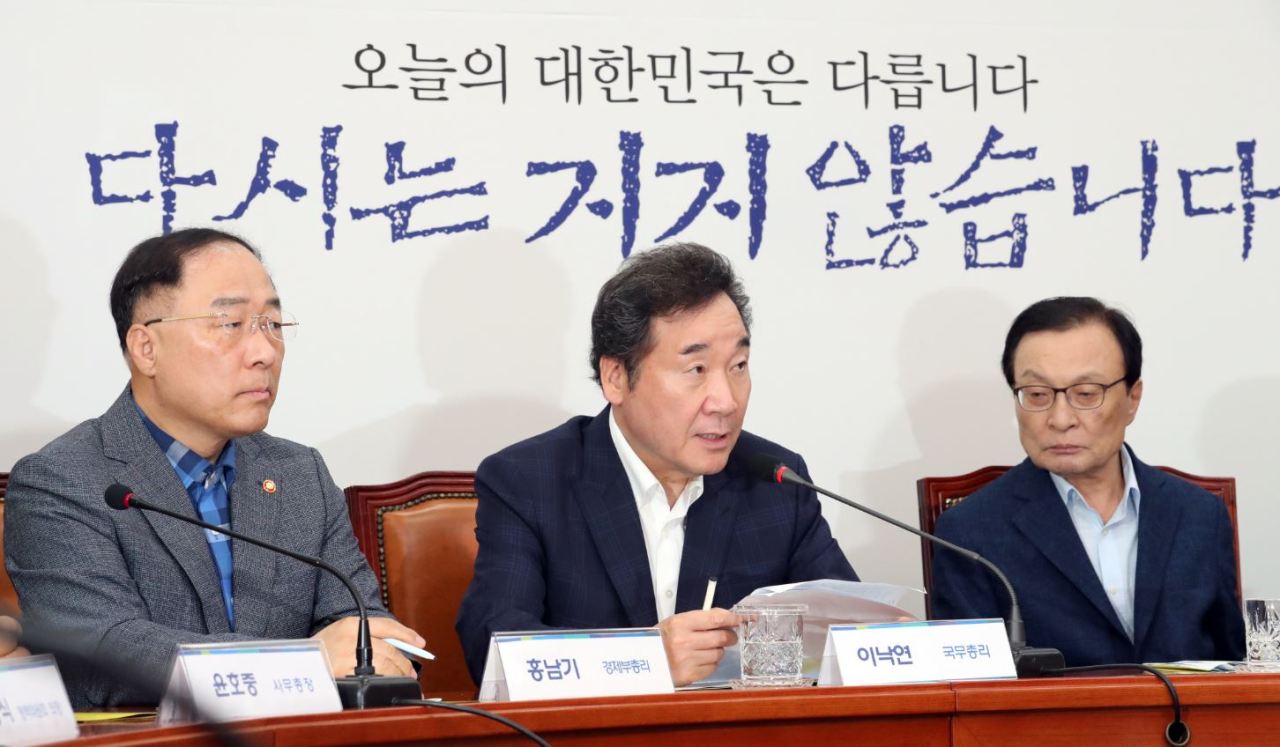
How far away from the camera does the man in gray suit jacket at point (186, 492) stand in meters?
2.02

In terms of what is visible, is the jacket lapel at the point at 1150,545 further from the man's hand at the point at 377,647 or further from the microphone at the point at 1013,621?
the man's hand at the point at 377,647

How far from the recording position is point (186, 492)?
2.14 metres

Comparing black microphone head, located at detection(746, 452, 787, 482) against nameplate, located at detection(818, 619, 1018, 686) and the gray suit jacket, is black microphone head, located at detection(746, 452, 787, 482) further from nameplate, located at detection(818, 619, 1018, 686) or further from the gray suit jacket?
the gray suit jacket

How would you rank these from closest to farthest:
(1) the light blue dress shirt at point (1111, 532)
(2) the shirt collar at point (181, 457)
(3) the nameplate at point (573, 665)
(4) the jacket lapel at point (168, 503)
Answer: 1. (3) the nameplate at point (573, 665)
2. (4) the jacket lapel at point (168, 503)
3. (2) the shirt collar at point (181, 457)
4. (1) the light blue dress shirt at point (1111, 532)

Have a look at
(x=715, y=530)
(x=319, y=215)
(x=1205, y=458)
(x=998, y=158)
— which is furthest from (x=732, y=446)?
(x=1205, y=458)

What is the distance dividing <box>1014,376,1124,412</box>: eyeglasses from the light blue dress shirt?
0.41 feet

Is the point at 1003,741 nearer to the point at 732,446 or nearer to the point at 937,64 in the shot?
the point at 732,446

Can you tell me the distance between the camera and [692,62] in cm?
317

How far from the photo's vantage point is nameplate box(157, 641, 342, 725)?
4.74 feet

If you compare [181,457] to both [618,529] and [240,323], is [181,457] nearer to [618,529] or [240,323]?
[240,323]

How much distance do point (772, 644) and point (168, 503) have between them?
871mm

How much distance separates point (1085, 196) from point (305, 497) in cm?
192

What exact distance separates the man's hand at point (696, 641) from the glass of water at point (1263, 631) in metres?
0.72

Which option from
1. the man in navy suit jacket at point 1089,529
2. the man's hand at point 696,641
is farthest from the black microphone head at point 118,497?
the man in navy suit jacket at point 1089,529
